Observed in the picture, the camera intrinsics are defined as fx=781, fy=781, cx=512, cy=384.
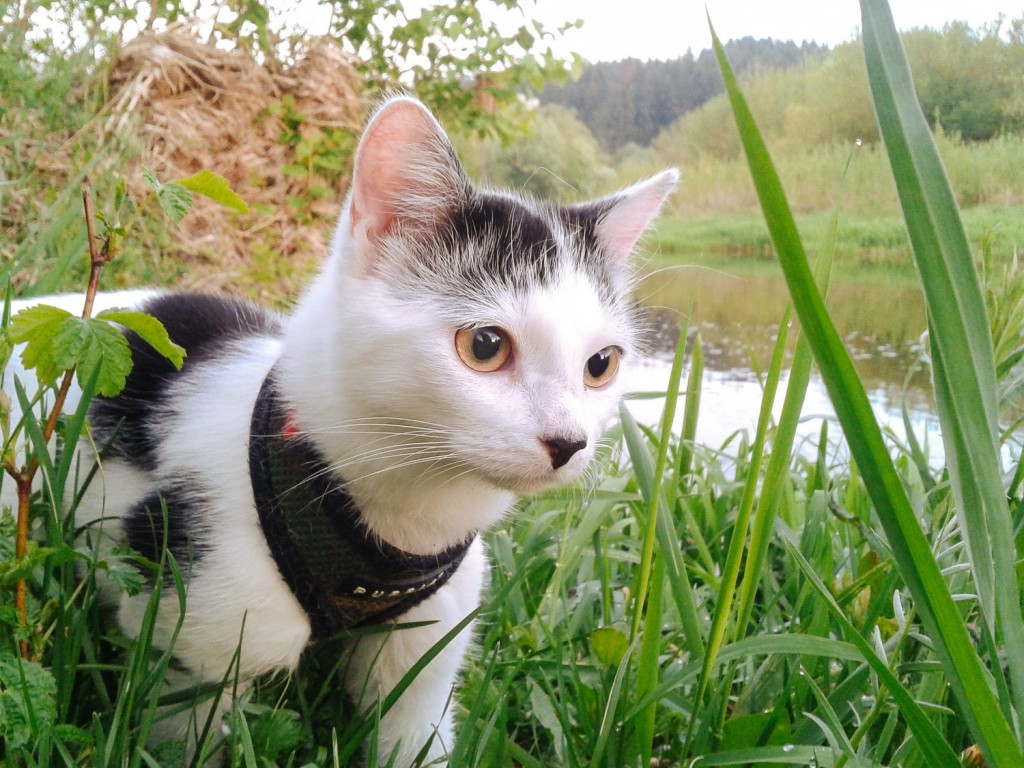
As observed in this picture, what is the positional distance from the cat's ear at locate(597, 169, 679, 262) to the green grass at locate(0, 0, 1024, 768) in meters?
0.29

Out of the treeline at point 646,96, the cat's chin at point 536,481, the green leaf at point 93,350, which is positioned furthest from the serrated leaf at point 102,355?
the treeline at point 646,96

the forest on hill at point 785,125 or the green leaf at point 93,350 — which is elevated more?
the forest on hill at point 785,125

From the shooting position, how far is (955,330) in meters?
0.48

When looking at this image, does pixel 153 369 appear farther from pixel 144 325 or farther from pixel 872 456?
pixel 872 456

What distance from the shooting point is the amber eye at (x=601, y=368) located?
0.92m

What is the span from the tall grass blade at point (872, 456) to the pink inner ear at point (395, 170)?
488 millimetres

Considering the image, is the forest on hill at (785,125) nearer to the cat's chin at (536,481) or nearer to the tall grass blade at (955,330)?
the tall grass blade at (955,330)

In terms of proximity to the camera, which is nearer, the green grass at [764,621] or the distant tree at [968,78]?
the green grass at [764,621]

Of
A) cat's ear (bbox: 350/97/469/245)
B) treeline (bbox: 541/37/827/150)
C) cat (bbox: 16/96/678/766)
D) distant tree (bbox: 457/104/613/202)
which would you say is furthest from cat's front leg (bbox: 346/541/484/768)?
treeline (bbox: 541/37/827/150)

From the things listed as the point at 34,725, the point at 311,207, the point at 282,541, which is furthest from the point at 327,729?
the point at 311,207

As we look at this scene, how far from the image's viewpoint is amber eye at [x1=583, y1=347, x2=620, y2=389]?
3.01 ft

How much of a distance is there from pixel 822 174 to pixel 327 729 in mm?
1218

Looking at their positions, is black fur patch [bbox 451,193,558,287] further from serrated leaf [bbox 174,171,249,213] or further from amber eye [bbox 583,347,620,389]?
serrated leaf [bbox 174,171,249,213]

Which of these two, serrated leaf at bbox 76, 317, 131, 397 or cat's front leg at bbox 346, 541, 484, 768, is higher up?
serrated leaf at bbox 76, 317, 131, 397
